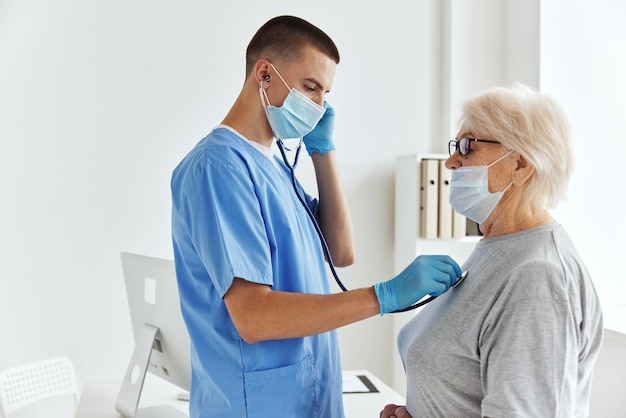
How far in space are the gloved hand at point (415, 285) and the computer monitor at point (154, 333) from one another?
0.81 m

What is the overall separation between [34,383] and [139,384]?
3.02 feet

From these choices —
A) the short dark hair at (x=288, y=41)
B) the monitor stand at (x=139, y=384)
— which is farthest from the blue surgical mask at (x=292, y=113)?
the monitor stand at (x=139, y=384)

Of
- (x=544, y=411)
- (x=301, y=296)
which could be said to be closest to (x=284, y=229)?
(x=301, y=296)

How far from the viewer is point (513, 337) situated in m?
1.20

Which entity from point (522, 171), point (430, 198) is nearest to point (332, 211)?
point (522, 171)

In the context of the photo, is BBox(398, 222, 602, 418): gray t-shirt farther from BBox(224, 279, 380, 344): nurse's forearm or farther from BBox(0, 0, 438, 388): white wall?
BBox(0, 0, 438, 388): white wall

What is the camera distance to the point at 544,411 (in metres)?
1.19

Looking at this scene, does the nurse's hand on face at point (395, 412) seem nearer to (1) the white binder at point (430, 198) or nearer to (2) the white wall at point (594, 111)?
(1) the white binder at point (430, 198)

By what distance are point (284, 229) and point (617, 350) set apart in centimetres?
167

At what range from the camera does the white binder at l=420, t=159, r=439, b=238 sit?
3.26 metres

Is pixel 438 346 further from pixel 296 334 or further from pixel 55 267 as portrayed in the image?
pixel 55 267

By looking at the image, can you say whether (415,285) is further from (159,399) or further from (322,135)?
(159,399)

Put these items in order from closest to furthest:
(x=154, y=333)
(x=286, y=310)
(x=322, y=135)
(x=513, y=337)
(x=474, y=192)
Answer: (x=513, y=337) → (x=286, y=310) → (x=474, y=192) → (x=322, y=135) → (x=154, y=333)

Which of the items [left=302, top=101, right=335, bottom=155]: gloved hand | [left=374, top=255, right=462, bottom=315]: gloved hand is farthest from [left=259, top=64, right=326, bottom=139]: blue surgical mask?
[left=374, top=255, right=462, bottom=315]: gloved hand
